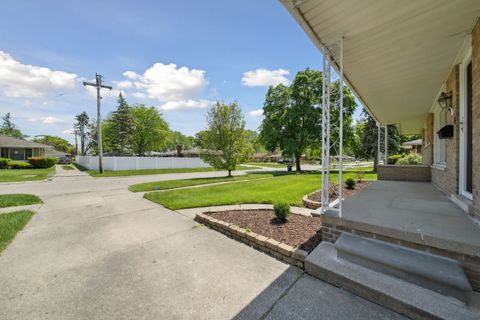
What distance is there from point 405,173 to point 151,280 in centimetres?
968

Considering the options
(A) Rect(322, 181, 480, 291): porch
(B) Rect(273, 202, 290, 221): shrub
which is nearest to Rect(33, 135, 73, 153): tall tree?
(B) Rect(273, 202, 290, 221): shrub

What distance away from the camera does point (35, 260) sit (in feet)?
9.79

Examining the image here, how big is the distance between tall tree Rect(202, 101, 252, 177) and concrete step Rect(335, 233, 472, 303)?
12.7m

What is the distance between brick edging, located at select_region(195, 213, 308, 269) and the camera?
2785mm

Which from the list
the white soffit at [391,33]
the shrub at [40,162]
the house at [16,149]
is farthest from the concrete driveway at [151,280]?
the house at [16,149]

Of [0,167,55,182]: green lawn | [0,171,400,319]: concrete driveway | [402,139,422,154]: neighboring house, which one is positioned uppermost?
[402,139,422,154]: neighboring house

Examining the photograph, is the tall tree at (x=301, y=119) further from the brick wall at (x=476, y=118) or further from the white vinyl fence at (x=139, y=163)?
the brick wall at (x=476, y=118)

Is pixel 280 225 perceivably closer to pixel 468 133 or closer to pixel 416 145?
pixel 468 133

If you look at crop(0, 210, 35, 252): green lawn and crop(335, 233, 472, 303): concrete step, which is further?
crop(0, 210, 35, 252): green lawn

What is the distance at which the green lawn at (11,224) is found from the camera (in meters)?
3.66

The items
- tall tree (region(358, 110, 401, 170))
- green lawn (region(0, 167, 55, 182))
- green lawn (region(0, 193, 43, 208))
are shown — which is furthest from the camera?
tall tree (region(358, 110, 401, 170))

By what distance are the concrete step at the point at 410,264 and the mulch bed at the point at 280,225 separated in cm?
64

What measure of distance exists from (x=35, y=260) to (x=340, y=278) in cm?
419

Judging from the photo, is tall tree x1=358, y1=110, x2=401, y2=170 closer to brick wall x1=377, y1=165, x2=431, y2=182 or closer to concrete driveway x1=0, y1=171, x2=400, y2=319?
brick wall x1=377, y1=165, x2=431, y2=182
